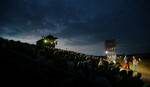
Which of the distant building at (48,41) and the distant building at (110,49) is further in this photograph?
the distant building at (48,41)

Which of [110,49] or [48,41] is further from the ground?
[48,41]

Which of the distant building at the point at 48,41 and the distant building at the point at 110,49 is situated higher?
the distant building at the point at 48,41

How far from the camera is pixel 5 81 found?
8.45 ft

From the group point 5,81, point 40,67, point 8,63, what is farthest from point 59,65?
point 8,63

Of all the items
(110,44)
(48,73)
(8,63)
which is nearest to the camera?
(48,73)

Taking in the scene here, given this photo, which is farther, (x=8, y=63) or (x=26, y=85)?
(x=8, y=63)

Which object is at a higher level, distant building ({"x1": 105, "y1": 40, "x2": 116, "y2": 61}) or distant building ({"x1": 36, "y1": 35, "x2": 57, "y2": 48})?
distant building ({"x1": 36, "y1": 35, "x2": 57, "y2": 48})

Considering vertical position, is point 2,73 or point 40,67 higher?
point 40,67

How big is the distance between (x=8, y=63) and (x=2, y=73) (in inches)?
17.6

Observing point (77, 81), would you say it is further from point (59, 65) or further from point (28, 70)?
point (28, 70)

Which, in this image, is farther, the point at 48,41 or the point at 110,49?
the point at 48,41

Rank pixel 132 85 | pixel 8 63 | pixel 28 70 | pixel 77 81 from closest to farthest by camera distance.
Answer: pixel 77 81, pixel 28 70, pixel 8 63, pixel 132 85

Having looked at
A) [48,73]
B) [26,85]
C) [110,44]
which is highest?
[110,44]

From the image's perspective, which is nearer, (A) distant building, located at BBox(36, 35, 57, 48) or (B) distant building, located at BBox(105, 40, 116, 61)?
(B) distant building, located at BBox(105, 40, 116, 61)
